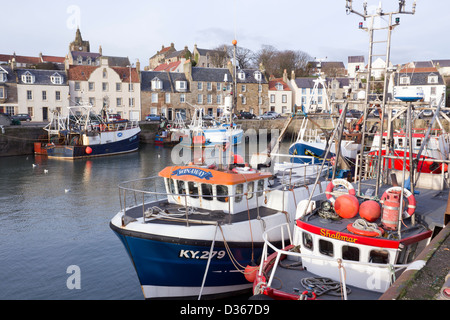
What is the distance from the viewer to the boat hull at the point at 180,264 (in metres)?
10.7

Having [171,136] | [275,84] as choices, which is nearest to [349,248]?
[171,136]

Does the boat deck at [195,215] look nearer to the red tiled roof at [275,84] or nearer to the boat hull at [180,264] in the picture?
the boat hull at [180,264]

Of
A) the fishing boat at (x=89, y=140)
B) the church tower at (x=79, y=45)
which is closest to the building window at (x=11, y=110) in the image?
the fishing boat at (x=89, y=140)

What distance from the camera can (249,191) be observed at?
1252 centimetres

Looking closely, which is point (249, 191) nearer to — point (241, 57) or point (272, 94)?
point (272, 94)

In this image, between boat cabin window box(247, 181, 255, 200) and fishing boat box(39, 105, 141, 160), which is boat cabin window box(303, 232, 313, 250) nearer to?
boat cabin window box(247, 181, 255, 200)

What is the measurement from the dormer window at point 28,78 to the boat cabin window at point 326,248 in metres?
52.9

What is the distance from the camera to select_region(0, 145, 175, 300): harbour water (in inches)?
485

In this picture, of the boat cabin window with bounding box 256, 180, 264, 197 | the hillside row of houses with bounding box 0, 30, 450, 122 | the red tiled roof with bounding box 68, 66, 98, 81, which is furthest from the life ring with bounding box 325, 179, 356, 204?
the red tiled roof with bounding box 68, 66, 98, 81

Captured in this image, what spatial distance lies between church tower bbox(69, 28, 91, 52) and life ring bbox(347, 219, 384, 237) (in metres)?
108

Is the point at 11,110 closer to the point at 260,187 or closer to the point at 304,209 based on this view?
the point at 260,187

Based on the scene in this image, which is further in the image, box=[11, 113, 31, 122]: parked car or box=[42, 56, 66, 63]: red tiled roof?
box=[42, 56, 66, 63]: red tiled roof
